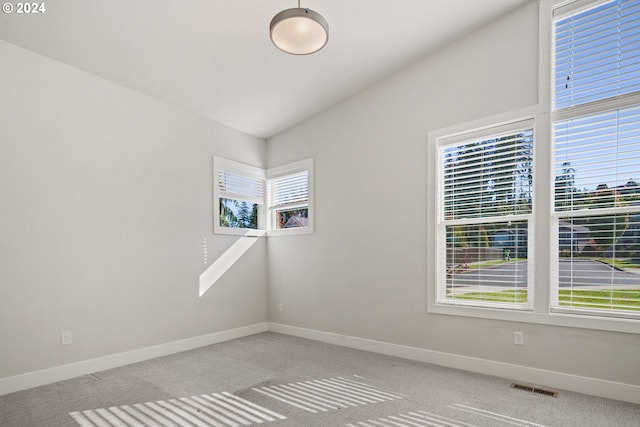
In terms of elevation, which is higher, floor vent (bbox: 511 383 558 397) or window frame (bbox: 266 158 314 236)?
window frame (bbox: 266 158 314 236)

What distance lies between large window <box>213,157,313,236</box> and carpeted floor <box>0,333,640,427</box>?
191 centimetres

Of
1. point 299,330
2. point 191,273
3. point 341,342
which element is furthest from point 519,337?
point 191,273

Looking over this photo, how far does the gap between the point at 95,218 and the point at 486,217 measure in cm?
387

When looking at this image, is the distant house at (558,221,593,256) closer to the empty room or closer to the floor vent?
the empty room

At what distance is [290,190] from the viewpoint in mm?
5203

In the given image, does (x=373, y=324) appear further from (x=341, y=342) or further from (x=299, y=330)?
(x=299, y=330)

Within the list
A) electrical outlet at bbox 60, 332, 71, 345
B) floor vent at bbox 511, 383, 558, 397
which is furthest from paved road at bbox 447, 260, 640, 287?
electrical outlet at bbox 60, 332, 71, 345

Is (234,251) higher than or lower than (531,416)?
higher

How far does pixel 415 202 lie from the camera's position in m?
3.83

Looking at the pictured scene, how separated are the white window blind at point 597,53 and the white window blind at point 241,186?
379 centimetres

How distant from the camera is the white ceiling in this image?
288cm

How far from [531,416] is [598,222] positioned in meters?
1.63

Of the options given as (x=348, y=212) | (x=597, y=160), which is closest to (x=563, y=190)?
(x=597, y=160)

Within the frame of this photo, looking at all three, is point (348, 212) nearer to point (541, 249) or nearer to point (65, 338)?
point (541, 249)
